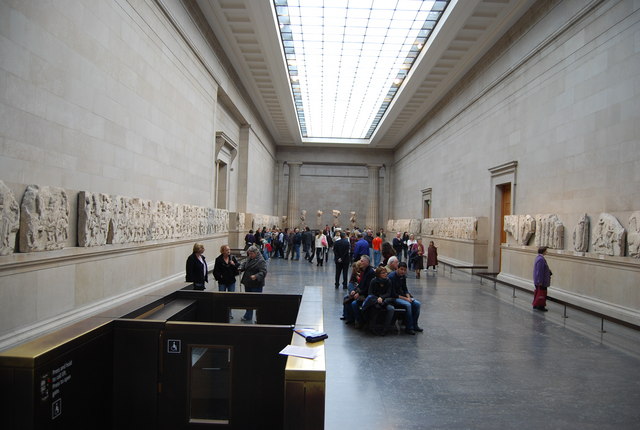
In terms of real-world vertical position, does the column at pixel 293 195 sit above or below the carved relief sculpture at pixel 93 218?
above

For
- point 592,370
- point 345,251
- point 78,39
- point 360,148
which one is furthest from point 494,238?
point 360,148

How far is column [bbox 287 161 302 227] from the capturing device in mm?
35594

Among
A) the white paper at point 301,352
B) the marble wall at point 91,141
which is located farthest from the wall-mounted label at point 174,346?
the marble wall at point 91,141

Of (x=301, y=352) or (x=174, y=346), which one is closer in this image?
(x=301, y=352)

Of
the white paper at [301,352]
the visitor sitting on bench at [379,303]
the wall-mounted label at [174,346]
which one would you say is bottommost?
the visitor sitting on bench at [379,303]

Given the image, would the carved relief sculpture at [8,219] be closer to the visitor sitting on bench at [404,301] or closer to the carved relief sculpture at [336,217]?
the visitor sitting on bench at [404,301]

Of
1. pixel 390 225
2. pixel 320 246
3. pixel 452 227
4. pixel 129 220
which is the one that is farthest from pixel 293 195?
pixel 129 220

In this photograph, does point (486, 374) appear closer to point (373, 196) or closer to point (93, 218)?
point (93, 218)

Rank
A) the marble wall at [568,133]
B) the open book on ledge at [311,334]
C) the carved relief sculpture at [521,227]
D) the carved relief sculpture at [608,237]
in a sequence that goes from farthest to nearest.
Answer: the carved relief sculpture at [521,227], the marble wall at [568,133], the carved relief sculpture at [608,237], the open book on ledge at [311,334]

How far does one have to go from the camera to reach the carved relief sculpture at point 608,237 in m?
8.27

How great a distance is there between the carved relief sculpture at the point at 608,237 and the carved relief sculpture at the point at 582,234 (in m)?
0.20

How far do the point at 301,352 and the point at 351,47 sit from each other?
50.9 feet

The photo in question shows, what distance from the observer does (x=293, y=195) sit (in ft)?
117

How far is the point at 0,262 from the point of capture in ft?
15.6
